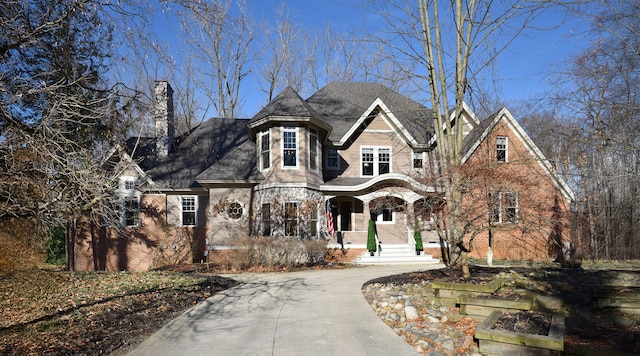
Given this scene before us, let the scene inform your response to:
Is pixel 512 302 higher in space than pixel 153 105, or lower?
lower

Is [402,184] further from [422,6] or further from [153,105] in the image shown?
[153,105]

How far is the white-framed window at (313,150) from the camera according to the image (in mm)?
18969

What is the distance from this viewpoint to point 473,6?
1208 cm

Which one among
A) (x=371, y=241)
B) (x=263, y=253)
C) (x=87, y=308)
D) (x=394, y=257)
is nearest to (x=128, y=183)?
(x=263, y=253)

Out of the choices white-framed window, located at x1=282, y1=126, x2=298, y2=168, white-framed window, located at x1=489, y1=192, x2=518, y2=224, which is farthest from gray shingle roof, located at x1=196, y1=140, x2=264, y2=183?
white-framed window, located at x1=489, y1=192, x2=518, y2=224

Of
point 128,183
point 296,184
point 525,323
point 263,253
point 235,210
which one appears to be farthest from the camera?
point 128,183

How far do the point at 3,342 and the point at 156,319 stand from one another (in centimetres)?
209

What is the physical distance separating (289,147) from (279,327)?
12.2 m

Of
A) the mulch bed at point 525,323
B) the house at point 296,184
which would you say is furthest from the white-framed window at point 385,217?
the mulch bed at point 525,323

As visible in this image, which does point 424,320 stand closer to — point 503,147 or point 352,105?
point 503,147

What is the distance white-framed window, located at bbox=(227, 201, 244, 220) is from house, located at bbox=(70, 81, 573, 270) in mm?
44

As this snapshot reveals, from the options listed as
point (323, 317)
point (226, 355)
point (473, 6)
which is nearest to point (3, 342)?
point (226, 355)

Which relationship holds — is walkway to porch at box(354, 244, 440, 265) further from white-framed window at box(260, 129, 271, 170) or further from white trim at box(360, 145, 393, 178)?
white-framed window at box(260, 129, 271, 170)

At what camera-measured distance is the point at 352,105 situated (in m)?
23.4
